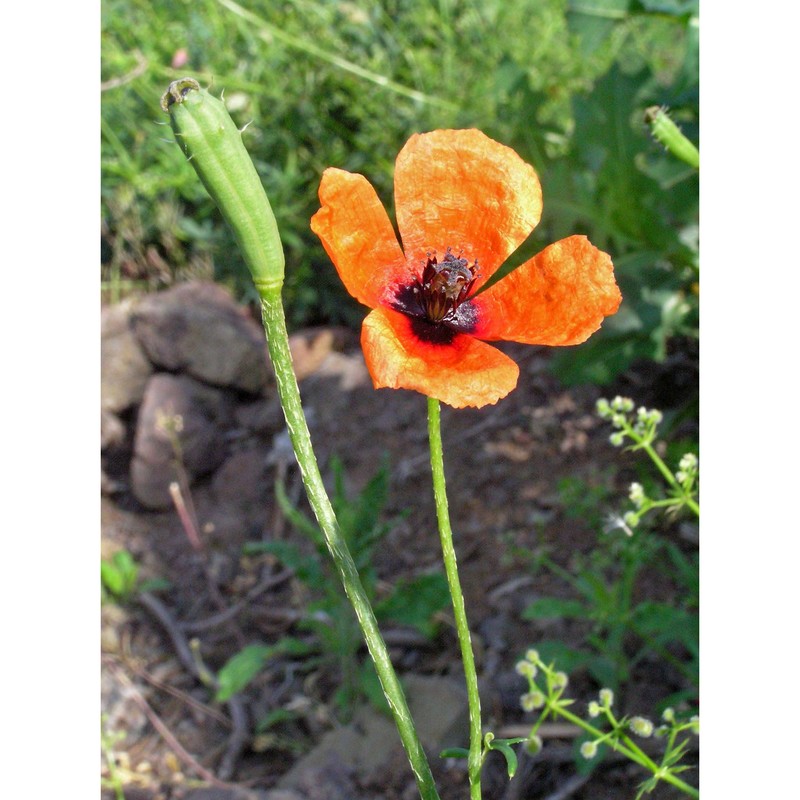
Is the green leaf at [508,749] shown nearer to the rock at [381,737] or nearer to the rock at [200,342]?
the rock at [381,737]

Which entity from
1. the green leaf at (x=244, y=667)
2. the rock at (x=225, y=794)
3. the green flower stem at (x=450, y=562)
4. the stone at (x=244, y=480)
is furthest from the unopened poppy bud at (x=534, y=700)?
the stone at (x=244, y=480)

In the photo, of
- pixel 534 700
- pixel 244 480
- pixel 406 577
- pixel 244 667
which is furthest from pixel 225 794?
pixel 244 480

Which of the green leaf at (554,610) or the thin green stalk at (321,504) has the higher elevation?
the thin green stalk at (321,504)

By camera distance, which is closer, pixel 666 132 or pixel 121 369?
pixel 666 132

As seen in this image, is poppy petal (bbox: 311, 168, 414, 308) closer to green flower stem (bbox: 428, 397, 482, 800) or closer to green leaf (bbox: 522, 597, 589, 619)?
green flower stem (bbox: 428, 397, 482, 800)

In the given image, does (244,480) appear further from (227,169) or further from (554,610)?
(227,169)

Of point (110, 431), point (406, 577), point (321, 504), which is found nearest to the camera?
point (321, 504)

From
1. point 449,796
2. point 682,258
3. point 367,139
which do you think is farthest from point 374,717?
point 367,139
